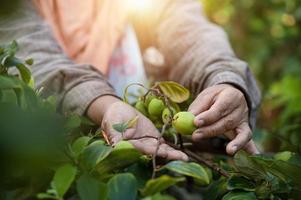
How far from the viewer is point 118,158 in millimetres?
637

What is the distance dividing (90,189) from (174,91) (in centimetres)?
30

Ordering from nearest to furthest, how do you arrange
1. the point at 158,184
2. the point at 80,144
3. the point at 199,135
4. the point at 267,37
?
the point at 158,184 → the point at 80,144 → the point at 199,135 → the point at 267,37

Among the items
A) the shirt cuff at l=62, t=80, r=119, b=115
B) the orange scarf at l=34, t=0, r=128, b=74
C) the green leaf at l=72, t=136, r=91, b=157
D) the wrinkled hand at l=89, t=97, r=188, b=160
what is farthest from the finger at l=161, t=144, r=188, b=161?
the orange scarf at l=34, t=0, r=128, b=74

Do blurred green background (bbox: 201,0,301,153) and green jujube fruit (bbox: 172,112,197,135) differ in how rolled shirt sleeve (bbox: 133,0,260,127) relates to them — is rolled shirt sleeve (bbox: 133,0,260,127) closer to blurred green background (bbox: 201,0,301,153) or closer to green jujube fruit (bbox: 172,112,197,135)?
green jujube fruit (bbox: 172,112,197,135)

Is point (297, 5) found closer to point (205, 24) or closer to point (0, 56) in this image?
point (205, 24)

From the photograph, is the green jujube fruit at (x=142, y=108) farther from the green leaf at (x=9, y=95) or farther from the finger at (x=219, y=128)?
the green leaf at (x=9, y=95)

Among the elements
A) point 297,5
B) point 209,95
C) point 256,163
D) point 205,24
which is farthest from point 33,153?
point 297,5

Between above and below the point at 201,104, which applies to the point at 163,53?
below

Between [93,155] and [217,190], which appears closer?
[93,155]

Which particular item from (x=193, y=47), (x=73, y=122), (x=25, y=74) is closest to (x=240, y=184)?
(x=73, y=122)

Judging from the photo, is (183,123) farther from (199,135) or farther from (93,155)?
(93,155)

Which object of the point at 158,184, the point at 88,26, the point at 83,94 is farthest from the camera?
the point at 88,26

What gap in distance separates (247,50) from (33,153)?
2694 millimetres

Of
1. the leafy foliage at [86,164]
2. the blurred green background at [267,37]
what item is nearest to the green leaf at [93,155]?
the leafy foliage at [86,164]
